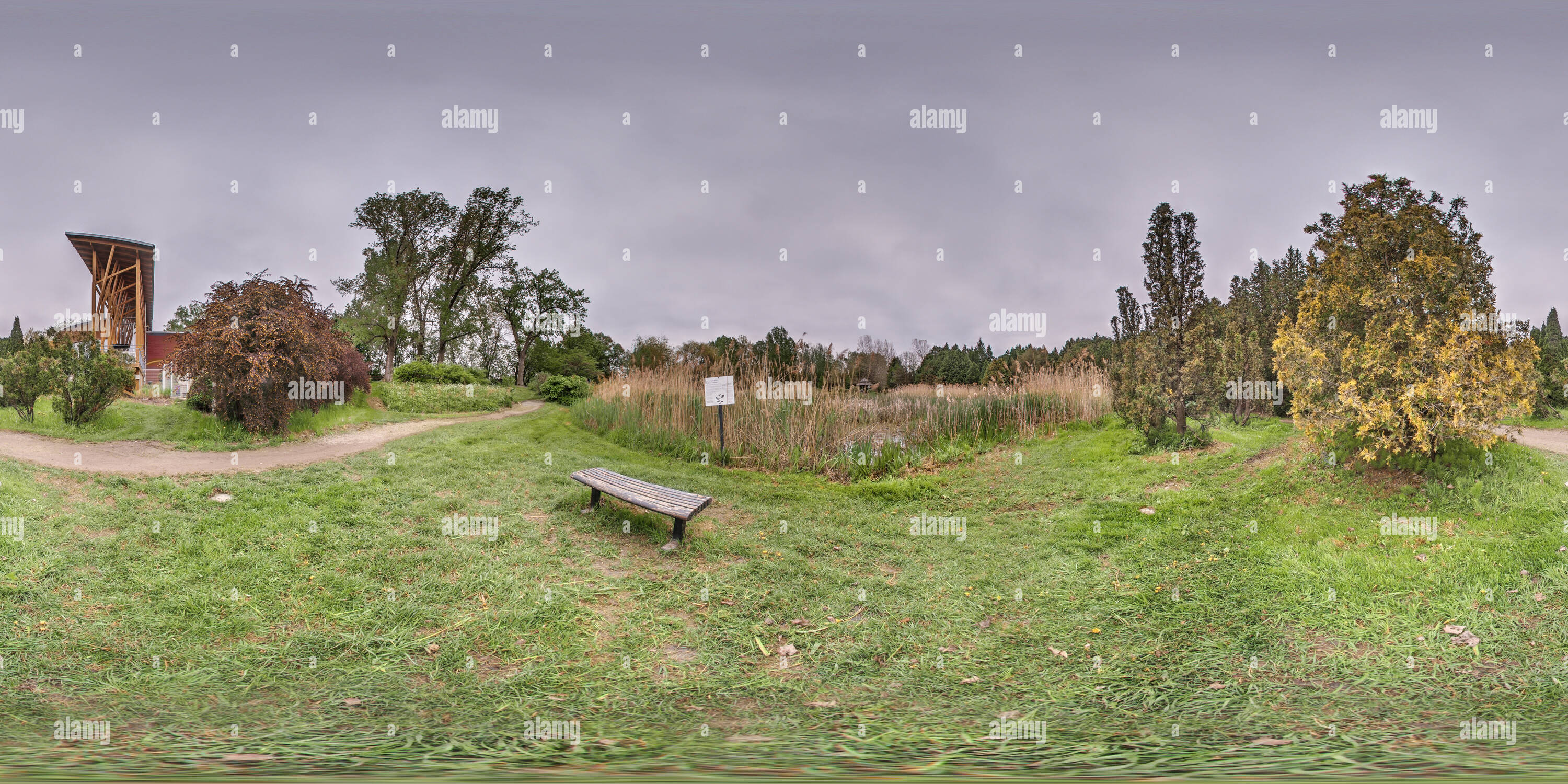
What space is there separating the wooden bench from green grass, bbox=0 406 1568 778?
305mm

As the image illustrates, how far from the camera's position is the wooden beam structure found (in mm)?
19000

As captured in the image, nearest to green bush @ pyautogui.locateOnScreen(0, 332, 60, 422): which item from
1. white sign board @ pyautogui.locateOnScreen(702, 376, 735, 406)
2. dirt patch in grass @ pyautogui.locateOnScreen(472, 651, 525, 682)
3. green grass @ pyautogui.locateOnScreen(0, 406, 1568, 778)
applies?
green grass @ pyautogui.locateOnScreen(0, 406, 1568, 778)

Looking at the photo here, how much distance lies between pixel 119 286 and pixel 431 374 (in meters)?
9.45

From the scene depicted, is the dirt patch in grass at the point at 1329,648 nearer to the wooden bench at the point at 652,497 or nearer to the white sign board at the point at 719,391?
the wooden bench at the point at 652,497

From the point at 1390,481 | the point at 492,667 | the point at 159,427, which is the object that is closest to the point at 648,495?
the point at 492,667

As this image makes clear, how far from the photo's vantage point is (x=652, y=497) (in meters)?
6.16

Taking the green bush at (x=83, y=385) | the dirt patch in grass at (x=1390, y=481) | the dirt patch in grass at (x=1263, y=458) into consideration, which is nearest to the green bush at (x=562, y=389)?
the green bush at (x=83, y=385)

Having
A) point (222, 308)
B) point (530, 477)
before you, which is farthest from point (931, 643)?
point (222, 308)

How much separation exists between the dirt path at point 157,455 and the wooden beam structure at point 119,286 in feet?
35.8

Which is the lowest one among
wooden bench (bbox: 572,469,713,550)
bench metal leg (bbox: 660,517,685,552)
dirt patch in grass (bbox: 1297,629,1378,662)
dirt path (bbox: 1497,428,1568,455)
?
dirt patch in grass (bbox: 1297,629,1378,662)

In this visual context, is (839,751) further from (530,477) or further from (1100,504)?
(530,477)

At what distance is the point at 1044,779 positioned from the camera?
2377 millimetres

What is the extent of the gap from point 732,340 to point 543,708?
11.3 meters

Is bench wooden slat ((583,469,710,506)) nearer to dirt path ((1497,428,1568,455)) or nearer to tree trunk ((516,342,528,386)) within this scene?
dirt path ((1497,428,1568,455))
